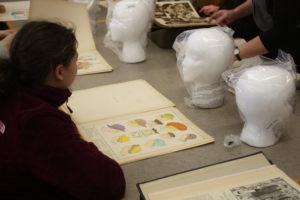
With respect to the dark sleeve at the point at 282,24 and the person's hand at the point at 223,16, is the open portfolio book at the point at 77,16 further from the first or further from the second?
the dark sleeve at the point at 282,24

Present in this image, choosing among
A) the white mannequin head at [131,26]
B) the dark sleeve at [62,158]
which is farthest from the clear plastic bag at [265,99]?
the white mannequin head at [131,26]

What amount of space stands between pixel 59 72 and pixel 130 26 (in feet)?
3.51

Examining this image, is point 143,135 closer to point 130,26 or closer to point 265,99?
point 265,99

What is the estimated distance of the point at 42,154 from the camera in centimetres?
79

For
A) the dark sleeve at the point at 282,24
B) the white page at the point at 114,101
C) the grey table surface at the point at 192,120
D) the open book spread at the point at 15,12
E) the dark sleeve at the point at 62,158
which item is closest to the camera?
the dark sleeve at the point at 62,158

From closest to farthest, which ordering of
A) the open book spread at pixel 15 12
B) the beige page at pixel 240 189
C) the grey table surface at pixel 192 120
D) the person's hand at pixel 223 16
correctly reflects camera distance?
the beige page at pixel 240 189 < the grey table surface at pixel 192 120 < the person's hand at pixel 223 16 < the open book spread at pixel 15 12

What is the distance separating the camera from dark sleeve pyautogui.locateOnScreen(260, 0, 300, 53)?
131 centimetres

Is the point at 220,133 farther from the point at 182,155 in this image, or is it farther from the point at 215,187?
the point at 215,187

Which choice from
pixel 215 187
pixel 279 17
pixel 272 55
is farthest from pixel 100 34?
pixel 215 187

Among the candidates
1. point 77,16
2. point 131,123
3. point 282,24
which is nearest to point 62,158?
point 131,123

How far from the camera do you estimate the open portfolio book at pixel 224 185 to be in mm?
897

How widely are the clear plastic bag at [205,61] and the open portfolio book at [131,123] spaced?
5.1 inches

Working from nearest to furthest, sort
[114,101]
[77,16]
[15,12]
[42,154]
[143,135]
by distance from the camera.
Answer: [42,154], [143,135], [114,101], [77,16], [15,12]

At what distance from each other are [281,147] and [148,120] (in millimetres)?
471
